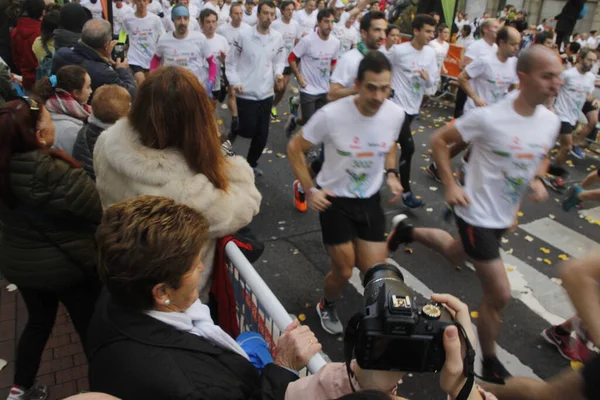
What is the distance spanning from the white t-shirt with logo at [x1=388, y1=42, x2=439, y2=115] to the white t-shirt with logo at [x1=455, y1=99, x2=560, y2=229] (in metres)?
3.28

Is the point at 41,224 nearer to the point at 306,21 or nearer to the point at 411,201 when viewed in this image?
the point at 411,201

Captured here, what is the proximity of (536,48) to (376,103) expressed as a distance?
3.80 ft

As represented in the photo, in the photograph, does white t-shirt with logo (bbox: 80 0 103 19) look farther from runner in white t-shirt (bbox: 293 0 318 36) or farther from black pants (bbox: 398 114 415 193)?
black pants (bbox: 398 114 415 193)

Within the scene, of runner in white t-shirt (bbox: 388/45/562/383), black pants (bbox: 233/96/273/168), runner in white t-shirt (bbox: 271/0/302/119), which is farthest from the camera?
runner in white t-shirt (bbox: 271/0/302/119)

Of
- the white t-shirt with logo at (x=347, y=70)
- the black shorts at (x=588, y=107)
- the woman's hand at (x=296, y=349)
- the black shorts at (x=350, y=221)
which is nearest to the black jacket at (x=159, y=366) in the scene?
the woman's hand at (x=296, y=349)

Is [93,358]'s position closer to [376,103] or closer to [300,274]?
[376,103]

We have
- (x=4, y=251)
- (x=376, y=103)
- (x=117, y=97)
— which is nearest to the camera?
(x=4, y=251)

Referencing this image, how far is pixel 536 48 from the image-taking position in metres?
3.38

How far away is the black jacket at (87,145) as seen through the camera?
3268 mm

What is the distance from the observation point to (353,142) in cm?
356

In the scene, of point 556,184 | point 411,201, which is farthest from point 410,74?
point 556,184

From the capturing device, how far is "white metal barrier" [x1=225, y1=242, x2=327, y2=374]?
2.16 m

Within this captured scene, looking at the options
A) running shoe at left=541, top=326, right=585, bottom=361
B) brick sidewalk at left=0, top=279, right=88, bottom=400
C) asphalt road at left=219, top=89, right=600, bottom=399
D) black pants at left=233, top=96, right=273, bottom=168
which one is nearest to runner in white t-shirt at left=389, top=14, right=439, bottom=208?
asphalt road at left=219, top=89, right=600, bottom=399

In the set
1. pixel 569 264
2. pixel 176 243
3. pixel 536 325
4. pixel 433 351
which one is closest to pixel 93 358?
pixel 176 243
